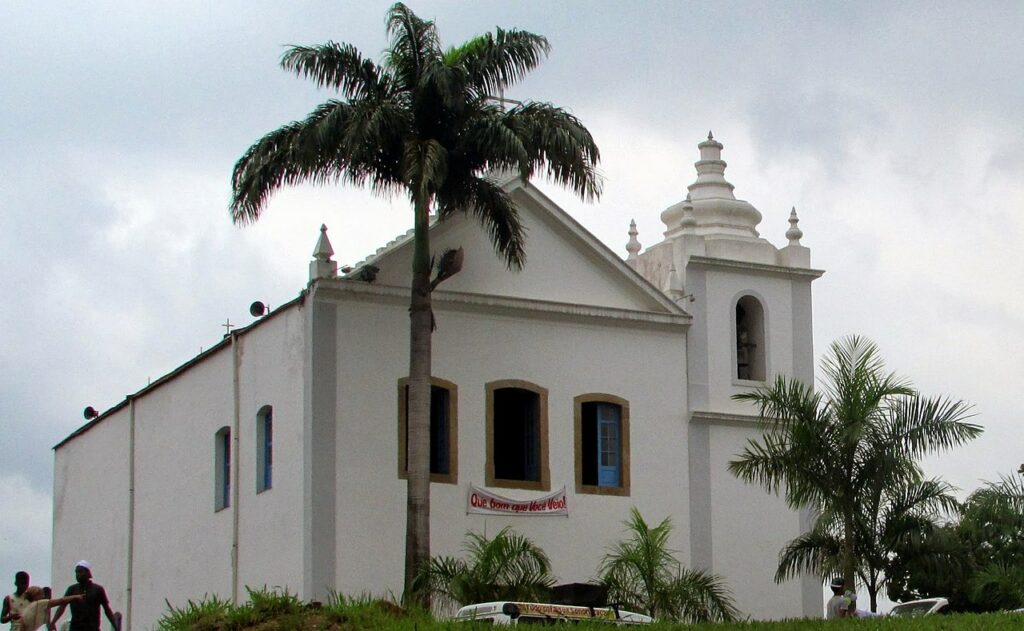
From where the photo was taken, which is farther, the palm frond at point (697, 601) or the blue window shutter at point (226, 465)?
the blue window shutter at point (226, 465)

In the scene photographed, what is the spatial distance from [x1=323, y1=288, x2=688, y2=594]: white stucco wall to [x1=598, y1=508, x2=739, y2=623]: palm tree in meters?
2.30

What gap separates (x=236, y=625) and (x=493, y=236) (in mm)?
10387

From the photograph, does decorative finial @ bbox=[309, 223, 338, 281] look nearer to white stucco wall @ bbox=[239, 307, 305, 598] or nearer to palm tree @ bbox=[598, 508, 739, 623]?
white stucco wall @ bbox=[239, 307, 305, 598]

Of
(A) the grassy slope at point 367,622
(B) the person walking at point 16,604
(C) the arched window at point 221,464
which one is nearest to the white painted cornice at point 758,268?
(C) the arched window at point 221,464

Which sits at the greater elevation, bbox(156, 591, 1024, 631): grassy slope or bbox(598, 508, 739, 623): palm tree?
bbox(598, 508, 739, 623): palm tree

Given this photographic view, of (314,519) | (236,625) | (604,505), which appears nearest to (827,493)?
(604,505)

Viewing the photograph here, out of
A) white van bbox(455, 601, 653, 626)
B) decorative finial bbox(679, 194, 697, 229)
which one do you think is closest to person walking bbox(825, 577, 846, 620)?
white van bbox(455, 601, 653, 626)

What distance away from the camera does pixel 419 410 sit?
29.3 metres

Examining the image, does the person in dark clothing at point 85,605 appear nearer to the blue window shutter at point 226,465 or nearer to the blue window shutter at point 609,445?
the blue window shutter at point 226,465

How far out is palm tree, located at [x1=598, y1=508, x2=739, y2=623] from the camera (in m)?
29.2

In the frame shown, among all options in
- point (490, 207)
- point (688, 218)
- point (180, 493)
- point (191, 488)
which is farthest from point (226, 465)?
point (688, 218)

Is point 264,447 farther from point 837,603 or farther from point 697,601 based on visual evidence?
point 837,603

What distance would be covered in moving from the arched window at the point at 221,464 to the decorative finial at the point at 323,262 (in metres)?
4.40

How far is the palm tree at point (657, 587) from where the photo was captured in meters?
29.2
